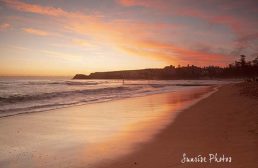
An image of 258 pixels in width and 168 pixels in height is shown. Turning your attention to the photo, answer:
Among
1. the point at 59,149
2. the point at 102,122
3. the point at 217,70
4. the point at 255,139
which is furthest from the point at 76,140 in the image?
the point at 217,70

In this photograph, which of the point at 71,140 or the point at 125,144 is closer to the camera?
the point at 125,144

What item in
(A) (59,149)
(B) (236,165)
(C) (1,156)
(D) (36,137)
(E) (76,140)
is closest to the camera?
(B) (236,165)

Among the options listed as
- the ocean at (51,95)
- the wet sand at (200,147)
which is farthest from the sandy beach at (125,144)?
the ocean at (51,95)

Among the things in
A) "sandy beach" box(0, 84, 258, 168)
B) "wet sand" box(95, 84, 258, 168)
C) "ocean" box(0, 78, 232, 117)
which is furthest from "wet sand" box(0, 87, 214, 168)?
"ocean" box(0, 78, 232, 117)

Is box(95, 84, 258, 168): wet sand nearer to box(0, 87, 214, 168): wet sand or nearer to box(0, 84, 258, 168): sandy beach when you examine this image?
box(0, 84, 258, 168): sandy beach

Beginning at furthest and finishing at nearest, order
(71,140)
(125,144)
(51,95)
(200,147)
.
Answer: (51,95) → (71,140) → (125,144) → (200,147)

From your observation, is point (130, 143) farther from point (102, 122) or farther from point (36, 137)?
point (102, 122)

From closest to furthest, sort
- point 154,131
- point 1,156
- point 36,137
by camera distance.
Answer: point 1,156, point 36,137, point 154,131

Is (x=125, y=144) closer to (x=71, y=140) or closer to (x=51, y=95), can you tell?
(x=71, y=140)

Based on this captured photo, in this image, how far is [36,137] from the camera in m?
9.09

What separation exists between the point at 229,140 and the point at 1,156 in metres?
6.09

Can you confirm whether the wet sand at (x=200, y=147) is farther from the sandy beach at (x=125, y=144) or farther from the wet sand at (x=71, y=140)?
the wet sand at (x=71, y=140)

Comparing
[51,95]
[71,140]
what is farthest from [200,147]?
[51,95]

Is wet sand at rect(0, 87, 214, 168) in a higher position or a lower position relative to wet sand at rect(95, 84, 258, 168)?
lower
